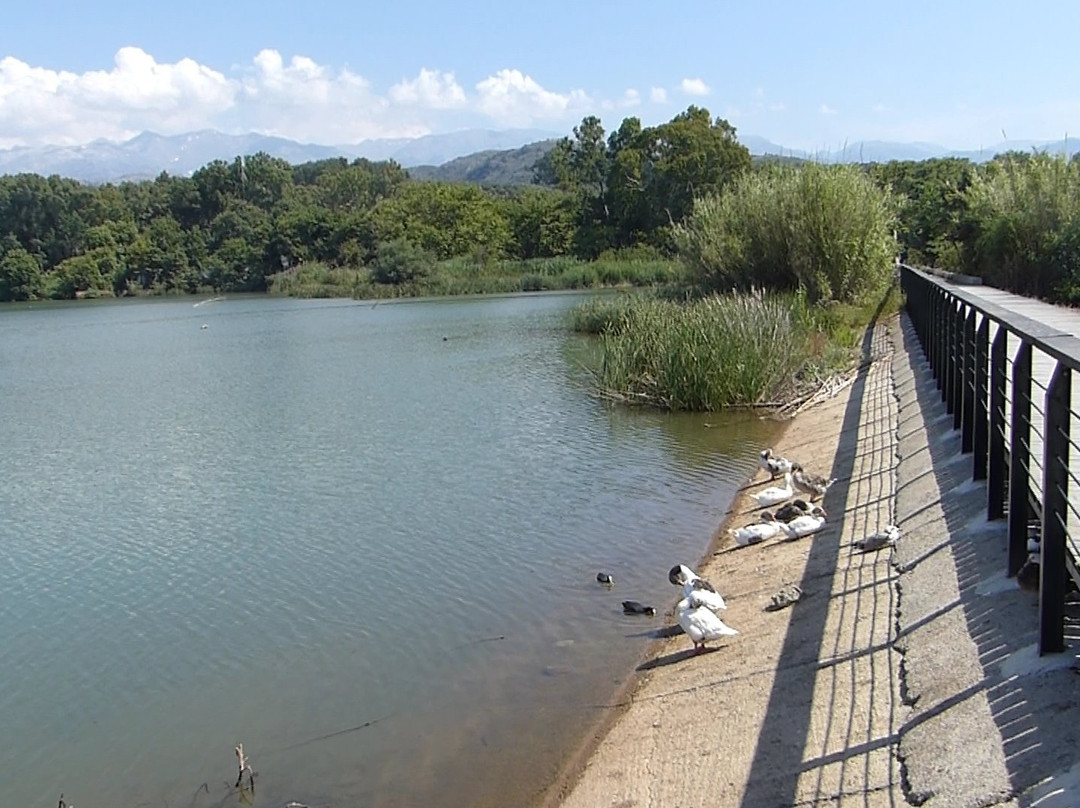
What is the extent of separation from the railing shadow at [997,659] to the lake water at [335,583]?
7.41ft

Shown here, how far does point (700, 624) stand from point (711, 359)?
35.7 feet

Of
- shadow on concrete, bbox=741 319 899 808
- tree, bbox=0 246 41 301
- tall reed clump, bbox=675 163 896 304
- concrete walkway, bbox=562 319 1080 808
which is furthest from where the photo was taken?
tree, bbox=0 246 41 301

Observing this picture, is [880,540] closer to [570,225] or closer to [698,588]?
[698,588]

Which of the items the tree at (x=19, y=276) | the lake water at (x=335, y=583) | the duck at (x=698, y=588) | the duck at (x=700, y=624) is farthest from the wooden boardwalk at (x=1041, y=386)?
the tree at (x=19, y=276)

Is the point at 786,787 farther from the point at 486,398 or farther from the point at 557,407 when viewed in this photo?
the point at 486,398

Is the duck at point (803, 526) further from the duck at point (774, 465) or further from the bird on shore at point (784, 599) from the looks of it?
the duck at point (774, 465)

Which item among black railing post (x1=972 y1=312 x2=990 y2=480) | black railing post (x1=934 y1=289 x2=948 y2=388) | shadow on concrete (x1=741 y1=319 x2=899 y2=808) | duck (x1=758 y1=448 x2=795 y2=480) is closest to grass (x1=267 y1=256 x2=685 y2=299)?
black railing post (x1=934 y1=289 x2=948 y2=388)

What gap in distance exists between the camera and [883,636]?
595 centimetres

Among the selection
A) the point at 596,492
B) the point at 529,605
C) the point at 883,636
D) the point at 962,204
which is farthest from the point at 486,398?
the point at 962,204

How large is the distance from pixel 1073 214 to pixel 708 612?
19.6 metres

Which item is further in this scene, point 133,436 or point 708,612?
point 133,436

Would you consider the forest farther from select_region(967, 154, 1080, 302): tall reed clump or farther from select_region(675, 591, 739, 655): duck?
select_region(675, 591, 739, 655): duck

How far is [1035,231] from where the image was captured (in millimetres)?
24219

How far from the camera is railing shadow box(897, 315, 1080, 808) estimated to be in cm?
399
